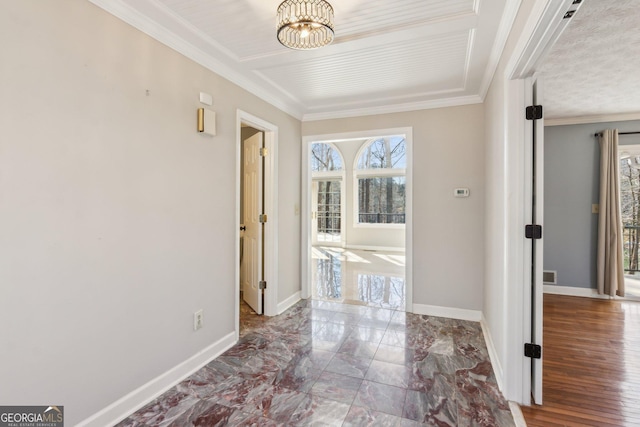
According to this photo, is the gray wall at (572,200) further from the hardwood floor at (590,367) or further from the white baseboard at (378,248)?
the white baseboard at (378,248)

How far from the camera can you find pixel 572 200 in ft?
14.3

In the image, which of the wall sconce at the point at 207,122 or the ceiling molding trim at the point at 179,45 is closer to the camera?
the ceiling molding trim at the point at 179,45

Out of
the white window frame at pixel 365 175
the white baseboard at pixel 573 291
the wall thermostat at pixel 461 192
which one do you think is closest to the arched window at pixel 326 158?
the white window frame at pixel 365 175

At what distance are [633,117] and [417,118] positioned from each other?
3.15 metres

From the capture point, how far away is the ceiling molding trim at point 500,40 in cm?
177

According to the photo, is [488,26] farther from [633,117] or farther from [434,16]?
[633,117]

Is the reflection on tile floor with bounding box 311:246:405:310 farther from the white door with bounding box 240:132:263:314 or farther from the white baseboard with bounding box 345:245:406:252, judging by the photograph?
the white door with bounding box 240:132:263:314

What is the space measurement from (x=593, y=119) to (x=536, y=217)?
362 centimetres

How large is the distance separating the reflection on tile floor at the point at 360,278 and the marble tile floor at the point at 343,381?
0.84 m

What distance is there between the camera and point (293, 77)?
2.91 m

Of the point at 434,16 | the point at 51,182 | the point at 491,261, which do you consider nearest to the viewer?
the point at 51,182

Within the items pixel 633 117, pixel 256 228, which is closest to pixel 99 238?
pixel 256 228

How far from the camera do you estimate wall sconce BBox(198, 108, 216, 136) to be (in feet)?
7.66

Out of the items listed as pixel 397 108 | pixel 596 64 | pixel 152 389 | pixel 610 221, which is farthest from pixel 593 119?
pixel 152 389
